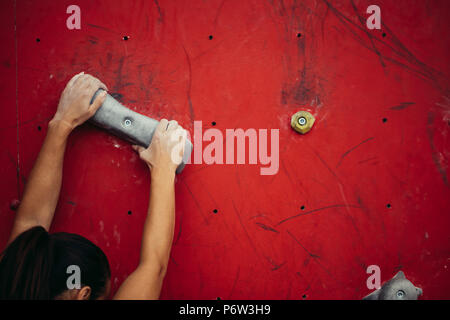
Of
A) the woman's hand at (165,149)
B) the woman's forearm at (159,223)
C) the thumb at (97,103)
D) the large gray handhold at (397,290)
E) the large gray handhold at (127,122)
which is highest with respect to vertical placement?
the thumb at (97,103)

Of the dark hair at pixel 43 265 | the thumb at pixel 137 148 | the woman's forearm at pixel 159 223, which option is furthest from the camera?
the thumb at pixel 137 148

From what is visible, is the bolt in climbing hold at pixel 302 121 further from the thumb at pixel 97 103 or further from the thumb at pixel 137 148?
the thumb at pixel 97 103

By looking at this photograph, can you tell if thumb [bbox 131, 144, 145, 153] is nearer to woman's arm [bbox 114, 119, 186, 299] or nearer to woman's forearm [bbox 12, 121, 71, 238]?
woman's arm [bbox 114, 119, 186, 299]

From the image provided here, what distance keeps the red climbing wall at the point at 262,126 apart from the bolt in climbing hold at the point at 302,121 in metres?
0.02

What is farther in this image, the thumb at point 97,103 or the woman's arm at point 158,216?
the thumb at point 97,103

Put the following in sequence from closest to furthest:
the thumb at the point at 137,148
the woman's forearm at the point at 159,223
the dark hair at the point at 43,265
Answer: the dark hair at the point at 43,265 < the woman's forearm at the point at 159,223 < the thumb at the point at 137,148

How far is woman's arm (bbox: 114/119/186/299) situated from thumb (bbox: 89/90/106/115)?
0.15 metres

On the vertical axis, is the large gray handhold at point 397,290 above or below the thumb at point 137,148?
below

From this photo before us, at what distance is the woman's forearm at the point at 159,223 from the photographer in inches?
27.8

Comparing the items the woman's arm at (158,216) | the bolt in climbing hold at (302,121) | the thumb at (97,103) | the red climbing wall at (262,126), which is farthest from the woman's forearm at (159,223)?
the bolt in climbing hold at (302,121)

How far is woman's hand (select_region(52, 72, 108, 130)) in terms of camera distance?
0.79 m

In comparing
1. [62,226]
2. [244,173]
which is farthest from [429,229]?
[62,226]

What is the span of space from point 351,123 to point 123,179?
0.72 m

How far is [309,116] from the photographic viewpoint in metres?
0.85
